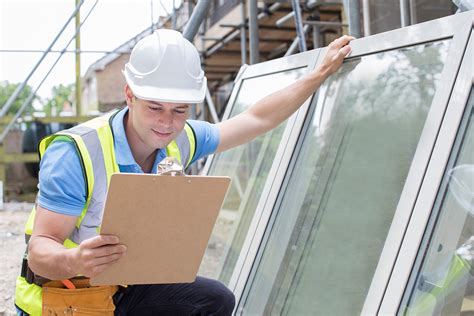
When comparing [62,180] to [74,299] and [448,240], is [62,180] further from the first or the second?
[448,240]

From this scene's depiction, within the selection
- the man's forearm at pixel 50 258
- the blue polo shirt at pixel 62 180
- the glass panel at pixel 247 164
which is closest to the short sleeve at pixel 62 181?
the blue polo shirt at pixel 62 180

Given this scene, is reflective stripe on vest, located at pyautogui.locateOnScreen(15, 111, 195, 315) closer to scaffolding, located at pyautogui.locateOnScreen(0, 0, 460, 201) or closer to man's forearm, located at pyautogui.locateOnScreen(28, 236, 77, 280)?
man's forearm, located at pyautogui.locateOnScreen(28, 236, 77, 280)

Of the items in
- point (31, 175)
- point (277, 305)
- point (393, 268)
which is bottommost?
point (31, 175)

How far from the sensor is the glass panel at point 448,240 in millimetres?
1912

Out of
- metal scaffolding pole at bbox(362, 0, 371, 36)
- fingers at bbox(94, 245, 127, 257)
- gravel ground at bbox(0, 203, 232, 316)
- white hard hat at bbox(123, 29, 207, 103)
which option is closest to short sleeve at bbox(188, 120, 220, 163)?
white hard hat at bbox(123, 29, 207, 103)

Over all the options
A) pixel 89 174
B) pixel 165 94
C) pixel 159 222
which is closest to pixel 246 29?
pixel 165 94

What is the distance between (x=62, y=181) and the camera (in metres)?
2.04

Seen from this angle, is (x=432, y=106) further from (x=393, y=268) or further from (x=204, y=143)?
(x=204, y=143)

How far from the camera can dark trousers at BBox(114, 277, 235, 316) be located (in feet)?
7.87

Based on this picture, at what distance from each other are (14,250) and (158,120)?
4.80 m

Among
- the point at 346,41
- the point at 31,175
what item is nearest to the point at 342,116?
the point at 346,41

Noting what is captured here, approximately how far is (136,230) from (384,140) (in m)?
1.01

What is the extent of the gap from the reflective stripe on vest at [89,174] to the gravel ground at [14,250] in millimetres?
1594

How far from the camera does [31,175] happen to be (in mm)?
11688
